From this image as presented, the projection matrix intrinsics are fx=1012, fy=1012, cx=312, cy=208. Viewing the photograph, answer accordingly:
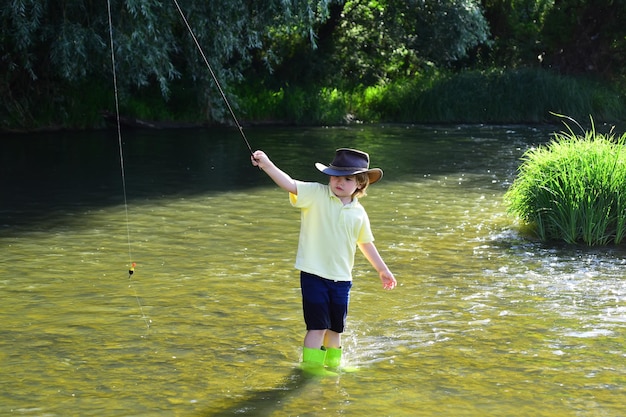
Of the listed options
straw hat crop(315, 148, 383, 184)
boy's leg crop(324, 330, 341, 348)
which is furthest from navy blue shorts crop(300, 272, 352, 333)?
straw hat crop(315, 148, 383, 184)

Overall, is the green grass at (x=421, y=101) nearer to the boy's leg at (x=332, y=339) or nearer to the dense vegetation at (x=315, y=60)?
the dense vegetation at (x=315, y=60)

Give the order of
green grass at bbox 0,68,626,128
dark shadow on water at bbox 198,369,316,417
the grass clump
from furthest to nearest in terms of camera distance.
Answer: green grass at bbox 0,68,626,128, the grass clump, dark shadow on water at bbox 198,369,316,417

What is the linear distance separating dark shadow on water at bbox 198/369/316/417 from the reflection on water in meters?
0.01

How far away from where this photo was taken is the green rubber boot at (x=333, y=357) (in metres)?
5.82

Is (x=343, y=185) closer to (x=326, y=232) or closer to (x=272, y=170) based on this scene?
(x=326, y=232)

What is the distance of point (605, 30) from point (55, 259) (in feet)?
82.9

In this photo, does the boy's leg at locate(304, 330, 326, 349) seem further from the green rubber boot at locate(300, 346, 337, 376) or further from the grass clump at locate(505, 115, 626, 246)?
the grass clump at locate(505, 115, 626, 246)

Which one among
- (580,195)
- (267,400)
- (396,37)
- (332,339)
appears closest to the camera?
(267,400)

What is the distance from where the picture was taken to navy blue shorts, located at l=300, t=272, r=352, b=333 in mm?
5633

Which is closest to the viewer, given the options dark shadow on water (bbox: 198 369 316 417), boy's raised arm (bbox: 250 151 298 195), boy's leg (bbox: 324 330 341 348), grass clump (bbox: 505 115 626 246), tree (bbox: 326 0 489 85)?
dark shadow on water (bbox: 198 369 316 417)

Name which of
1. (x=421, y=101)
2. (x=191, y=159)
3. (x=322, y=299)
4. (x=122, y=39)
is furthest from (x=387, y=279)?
(x=421, y=101)

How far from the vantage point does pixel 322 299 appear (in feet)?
18.5

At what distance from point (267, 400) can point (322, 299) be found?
668mm

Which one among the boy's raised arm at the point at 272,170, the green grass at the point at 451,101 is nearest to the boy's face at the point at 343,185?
the boy's raised arm at the point at 272,170
